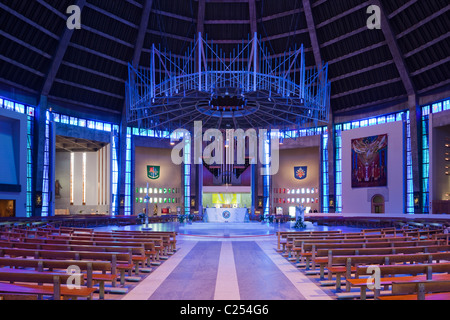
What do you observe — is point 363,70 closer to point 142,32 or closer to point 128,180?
point 142,32

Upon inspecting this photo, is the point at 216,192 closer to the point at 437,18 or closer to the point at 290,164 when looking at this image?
the point at 290,164

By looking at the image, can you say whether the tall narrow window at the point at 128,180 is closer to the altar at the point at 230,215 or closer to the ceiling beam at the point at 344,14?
the altar at the point at 230,215

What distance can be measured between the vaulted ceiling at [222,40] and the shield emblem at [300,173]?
879cm

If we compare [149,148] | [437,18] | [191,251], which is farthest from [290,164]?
[191,251]

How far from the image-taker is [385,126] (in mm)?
36438

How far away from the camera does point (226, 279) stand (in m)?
8.38

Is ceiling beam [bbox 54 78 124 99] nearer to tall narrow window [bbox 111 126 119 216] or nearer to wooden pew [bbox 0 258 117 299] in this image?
tall narrow window [bbox 111 126 119 216]

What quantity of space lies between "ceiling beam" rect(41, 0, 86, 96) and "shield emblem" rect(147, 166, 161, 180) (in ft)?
48.2

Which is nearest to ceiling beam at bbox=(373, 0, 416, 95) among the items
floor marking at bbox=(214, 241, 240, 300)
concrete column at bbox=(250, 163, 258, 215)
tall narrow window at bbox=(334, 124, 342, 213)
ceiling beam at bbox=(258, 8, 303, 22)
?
ceiling beam at bbox=(258, 8, 303, 22)

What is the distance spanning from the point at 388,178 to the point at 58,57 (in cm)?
2937

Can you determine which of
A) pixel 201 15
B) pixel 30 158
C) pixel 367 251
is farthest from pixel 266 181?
pixel 367 251

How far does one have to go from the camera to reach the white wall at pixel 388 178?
3497cm
